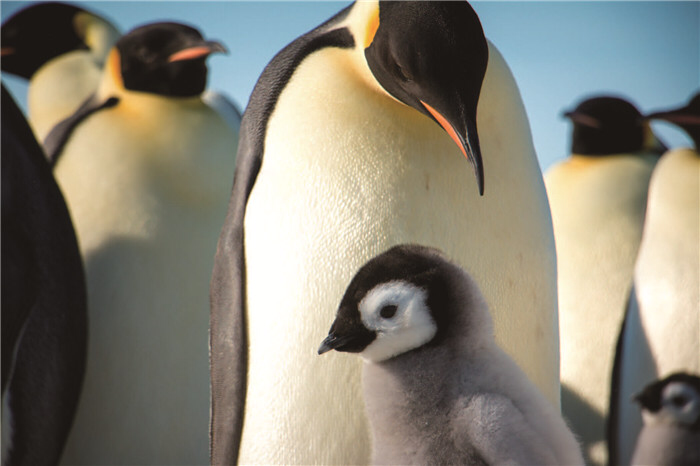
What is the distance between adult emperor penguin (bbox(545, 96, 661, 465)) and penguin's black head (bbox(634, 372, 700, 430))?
49 cm

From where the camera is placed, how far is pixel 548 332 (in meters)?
1.28

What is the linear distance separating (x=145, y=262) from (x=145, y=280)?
4cm

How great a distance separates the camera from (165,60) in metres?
2.13

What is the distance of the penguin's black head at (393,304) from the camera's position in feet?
3.08

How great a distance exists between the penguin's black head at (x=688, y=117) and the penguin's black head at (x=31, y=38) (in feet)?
7.81

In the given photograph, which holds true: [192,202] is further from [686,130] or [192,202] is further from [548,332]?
[686,130]

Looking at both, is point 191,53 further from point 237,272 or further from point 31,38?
point 31,38

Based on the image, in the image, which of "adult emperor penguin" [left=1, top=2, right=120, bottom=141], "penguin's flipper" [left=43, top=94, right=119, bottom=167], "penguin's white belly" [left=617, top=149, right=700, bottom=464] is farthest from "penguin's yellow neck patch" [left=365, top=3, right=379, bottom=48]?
"adult emperor penguin" [left=1, top=2, right=120, bottom=141]

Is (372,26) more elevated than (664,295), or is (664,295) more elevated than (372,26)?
(372,26)

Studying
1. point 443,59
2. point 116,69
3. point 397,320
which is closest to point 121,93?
point 116,69

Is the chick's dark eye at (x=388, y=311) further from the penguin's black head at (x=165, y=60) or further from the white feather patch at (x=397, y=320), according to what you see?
the penguin's black head at (x=165, y=60)

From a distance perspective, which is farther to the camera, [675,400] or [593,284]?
[593,284]

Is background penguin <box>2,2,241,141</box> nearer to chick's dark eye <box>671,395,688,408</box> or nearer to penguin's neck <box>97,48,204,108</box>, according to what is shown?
penguin's neck <box>97,48,204,108</box>

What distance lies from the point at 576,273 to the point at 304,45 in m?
1.61
